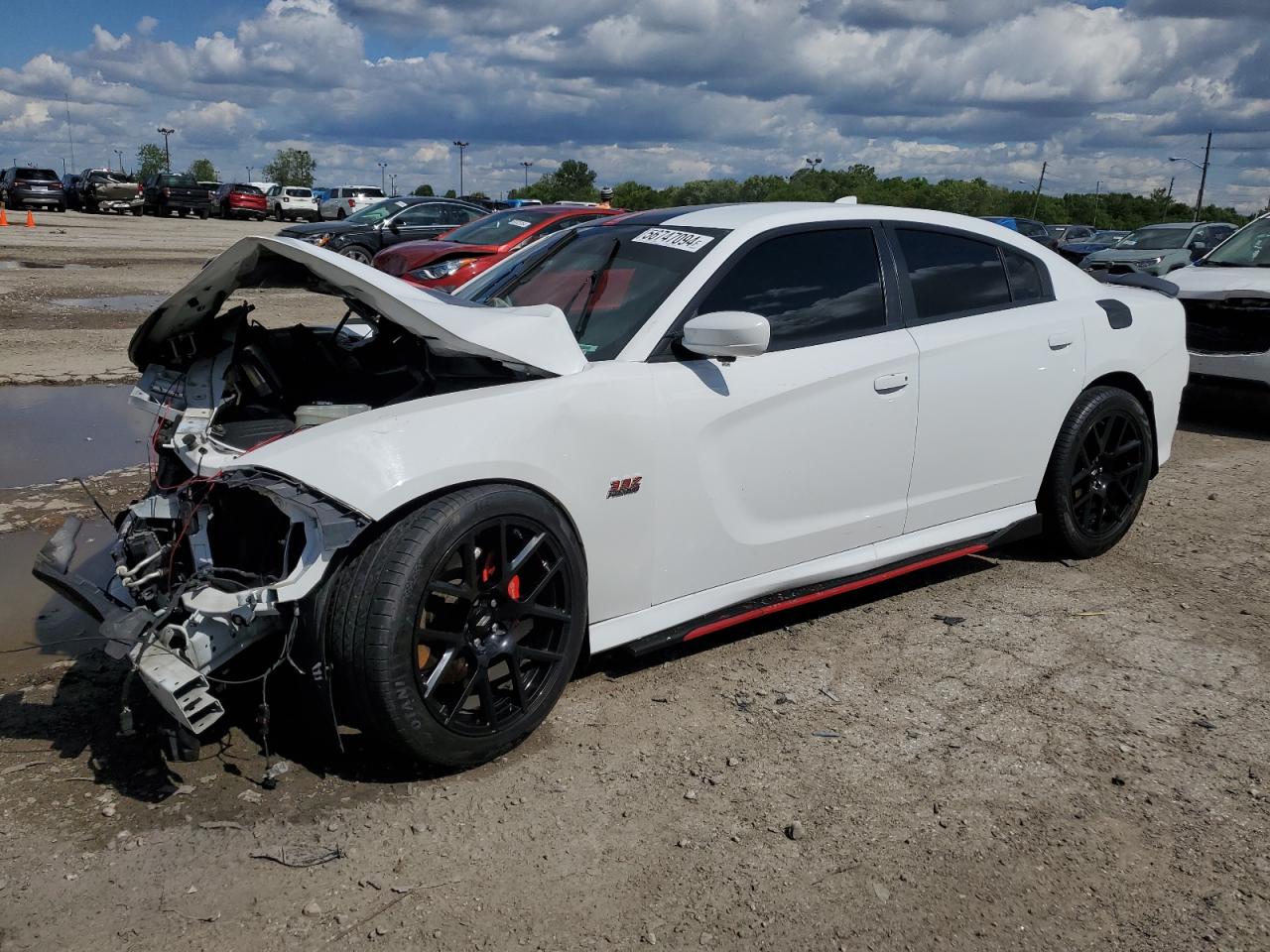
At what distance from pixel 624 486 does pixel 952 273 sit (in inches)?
80.1

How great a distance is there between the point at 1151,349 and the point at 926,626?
2.00m

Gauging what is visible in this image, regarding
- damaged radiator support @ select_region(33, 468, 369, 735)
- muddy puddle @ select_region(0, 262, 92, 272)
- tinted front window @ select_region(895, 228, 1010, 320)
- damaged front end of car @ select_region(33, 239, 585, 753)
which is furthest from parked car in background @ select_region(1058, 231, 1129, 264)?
damaged radiator support @ select_region(33, 468, 369, 735)

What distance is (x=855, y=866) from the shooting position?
114 inches

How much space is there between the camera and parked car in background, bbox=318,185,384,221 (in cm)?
4316

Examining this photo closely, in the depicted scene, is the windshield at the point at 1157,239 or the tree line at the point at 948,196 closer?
the windshield at the point at 1157,239

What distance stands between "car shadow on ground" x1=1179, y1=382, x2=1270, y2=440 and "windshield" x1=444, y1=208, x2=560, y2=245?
7717mm

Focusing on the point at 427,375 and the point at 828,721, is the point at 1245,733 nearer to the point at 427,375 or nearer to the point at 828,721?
the point at 828,721

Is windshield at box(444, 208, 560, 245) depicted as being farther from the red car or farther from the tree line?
the tree line

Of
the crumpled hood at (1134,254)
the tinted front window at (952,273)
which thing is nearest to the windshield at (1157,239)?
the crumpled hood at (1134,254)

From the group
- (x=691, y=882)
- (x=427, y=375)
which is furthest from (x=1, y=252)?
(x=691, y=882)

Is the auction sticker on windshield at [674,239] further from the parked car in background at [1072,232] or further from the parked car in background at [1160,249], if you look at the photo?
the parked car in background at [1072,232]

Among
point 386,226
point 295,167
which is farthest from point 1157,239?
point 295,167

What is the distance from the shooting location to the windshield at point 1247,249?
9.45 m

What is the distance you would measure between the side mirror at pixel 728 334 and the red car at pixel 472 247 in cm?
769
